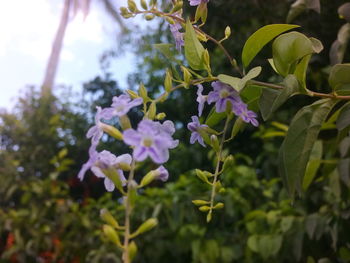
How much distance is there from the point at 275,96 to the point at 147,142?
233 millimetres

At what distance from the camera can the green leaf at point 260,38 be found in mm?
562

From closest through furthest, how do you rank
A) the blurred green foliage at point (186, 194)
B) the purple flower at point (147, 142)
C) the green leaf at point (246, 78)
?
the purple flower at point (147, 142)
the green leaf at point (246, 78)
the blurred green foliage at point (186, 194)

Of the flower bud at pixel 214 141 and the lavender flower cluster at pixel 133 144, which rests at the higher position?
the lavender flower cluster at pixel 133 144

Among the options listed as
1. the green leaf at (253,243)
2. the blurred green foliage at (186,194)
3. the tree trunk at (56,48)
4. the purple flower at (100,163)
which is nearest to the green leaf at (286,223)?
the blurred green foliage at (186,194)

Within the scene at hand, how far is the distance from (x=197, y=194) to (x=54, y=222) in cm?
102

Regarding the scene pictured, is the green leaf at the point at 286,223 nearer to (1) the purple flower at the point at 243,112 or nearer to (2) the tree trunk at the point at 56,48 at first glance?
(1) the purple flower at the point at 243,112

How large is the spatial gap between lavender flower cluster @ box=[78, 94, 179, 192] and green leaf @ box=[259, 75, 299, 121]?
13 cm

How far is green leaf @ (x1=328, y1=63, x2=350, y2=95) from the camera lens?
56 centimetres

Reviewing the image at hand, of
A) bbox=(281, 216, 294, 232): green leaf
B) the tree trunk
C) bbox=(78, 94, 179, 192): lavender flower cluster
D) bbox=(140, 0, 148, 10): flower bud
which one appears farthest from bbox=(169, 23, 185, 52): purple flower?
the tree trunk

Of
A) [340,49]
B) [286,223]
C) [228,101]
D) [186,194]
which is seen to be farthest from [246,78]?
[186,194]

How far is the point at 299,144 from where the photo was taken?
0.55 meters

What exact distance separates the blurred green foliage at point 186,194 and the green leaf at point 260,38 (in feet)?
1.58

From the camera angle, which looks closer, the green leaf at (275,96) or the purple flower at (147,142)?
the purple flower at (147,142)

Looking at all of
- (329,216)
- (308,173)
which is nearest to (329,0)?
(329,216)
